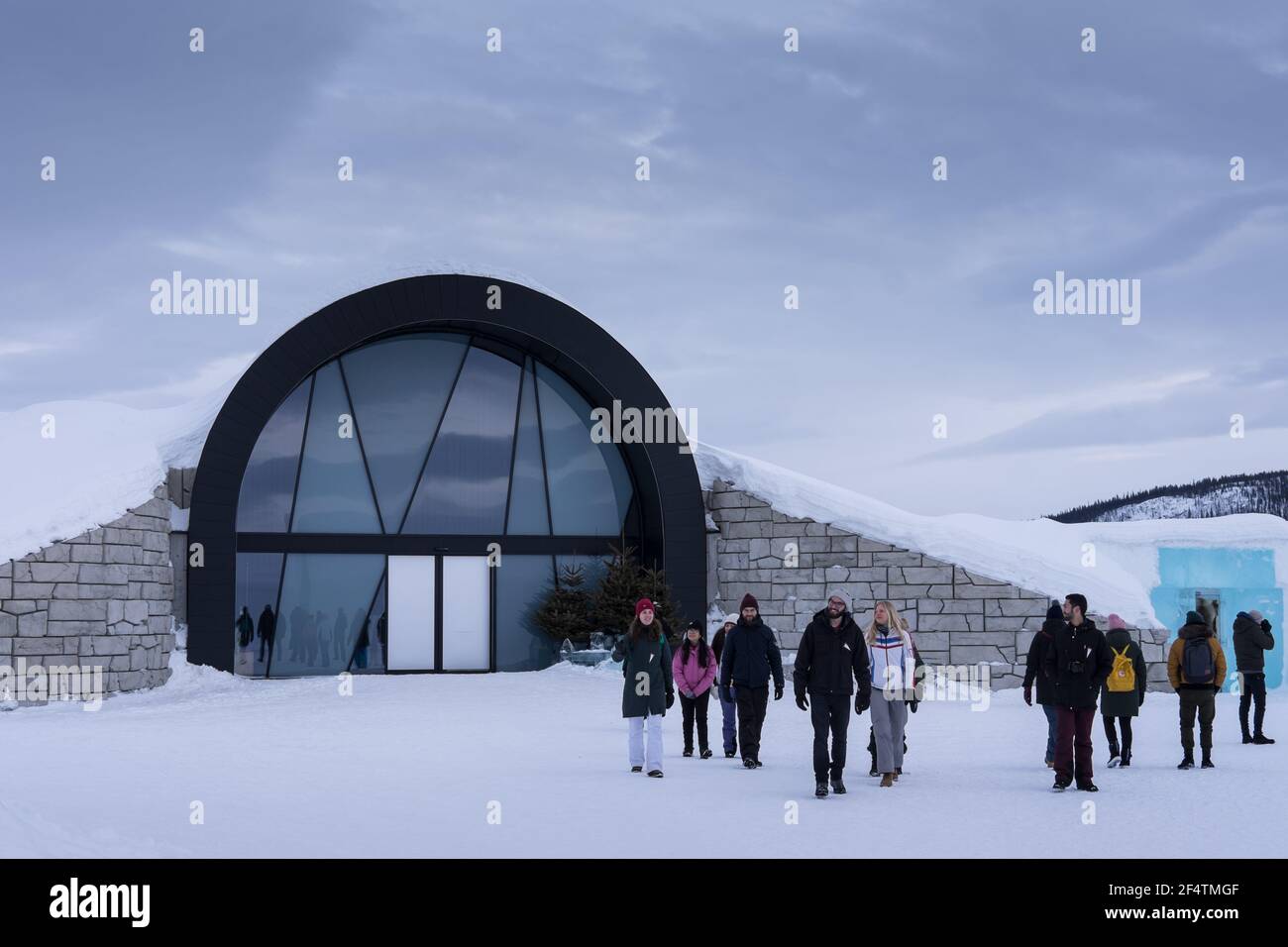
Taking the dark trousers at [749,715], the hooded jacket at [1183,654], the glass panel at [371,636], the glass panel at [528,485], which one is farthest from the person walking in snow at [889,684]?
the glass panel at [371,636]

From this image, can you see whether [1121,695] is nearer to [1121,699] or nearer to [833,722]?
[1121,699]

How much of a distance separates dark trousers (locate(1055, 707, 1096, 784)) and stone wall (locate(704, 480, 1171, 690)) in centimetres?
1133

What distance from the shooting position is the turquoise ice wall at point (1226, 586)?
2658 centimetres

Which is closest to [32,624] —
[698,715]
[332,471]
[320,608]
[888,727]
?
[320,608]

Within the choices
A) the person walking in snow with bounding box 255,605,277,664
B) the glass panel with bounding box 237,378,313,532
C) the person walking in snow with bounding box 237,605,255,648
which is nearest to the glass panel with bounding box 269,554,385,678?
the person walking in snow with bounding box 255,605,277,664

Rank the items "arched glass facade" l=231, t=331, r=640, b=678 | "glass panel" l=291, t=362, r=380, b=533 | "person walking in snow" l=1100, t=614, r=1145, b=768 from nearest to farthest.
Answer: "person walking in snow" l=1100, t=614, r=1145, b=768 < "arched glass facade" l=231, t=331, r=640, b=678 < "glass panel" l=291, t=362, r=380, b=533

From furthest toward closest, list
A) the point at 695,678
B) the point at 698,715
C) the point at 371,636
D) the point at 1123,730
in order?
1. the point at 371,636
2. the point at 698,715
3. the point at 695,678
4. the point at 1123,730

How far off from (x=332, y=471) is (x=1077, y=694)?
1615 cm

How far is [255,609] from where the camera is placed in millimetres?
22953

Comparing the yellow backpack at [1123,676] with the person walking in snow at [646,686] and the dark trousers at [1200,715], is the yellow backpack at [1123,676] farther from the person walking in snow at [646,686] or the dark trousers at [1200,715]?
the person walking in snow at [646,686]

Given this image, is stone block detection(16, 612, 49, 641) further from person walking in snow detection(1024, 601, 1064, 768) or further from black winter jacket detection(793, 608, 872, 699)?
person walking in snow detection(1024, 601, 1064, 768)

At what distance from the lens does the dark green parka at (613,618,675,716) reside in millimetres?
11336

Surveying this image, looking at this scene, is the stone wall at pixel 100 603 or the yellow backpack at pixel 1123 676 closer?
the yellow backpack at pixel 1123 676
